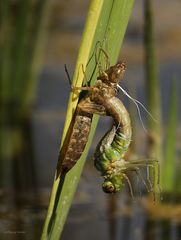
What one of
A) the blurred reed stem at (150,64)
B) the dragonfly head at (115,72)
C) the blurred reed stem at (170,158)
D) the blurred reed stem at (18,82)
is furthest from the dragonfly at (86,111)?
the blurred reed stem at (18,82)

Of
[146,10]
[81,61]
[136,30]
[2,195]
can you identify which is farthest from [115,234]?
[136,30]

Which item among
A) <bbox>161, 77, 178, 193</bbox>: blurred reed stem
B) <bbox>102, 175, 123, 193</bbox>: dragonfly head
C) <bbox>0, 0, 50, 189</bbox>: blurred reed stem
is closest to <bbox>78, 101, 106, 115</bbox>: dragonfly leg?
<bbox>102, 175, 123, 193</bbox>: dragonfly head

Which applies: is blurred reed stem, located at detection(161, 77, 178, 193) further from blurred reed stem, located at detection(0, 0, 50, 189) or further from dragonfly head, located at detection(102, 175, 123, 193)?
dragonfly head, located at detection(102, 175, 123, 193)

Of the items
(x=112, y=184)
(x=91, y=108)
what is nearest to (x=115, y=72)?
(x=91, y=108)

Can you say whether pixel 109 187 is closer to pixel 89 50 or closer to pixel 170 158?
pixel 89 50

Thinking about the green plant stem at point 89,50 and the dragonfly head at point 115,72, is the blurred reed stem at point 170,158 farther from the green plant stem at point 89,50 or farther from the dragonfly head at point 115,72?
the green plant stem at point 89,50

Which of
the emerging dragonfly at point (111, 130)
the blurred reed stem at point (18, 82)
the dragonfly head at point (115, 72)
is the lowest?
the blurred reed stem at point (18, 82)
